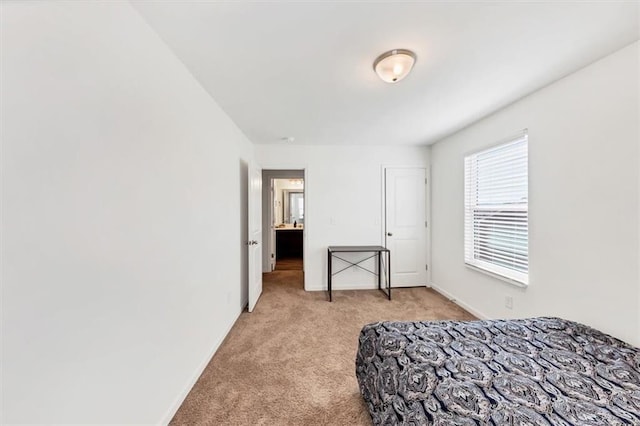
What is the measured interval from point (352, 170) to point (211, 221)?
96.8 inches

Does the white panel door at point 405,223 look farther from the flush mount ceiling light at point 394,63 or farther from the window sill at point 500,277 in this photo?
the flush mount ceiling light at point 394,63

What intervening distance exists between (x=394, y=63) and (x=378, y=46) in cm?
16

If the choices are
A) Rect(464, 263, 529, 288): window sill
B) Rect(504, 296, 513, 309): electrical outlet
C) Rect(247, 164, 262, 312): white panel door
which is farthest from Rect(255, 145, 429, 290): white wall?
Rect(504, 296, 513, 309): electrical outlet

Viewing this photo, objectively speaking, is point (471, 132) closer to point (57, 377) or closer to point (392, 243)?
point (392, 243)

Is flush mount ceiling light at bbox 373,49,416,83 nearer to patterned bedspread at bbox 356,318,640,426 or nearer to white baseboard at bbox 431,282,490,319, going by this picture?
patterned bedspread at bbox 356,318,640,426

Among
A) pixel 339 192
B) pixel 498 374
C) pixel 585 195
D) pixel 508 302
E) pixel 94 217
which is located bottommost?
pixel 508 302

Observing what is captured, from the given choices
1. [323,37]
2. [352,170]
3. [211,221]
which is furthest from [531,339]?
[352,170]

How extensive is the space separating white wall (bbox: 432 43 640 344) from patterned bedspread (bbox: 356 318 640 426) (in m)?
0.34

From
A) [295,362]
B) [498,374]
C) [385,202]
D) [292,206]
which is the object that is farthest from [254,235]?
[292,206]

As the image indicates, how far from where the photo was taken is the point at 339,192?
405 cm

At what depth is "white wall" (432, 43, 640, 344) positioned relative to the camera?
1.58m

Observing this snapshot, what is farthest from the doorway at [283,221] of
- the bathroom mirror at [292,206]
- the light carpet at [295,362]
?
the light carpet at [295,362]

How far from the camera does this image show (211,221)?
7.45 feet

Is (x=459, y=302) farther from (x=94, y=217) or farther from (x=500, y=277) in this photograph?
(x=94, y=217)
